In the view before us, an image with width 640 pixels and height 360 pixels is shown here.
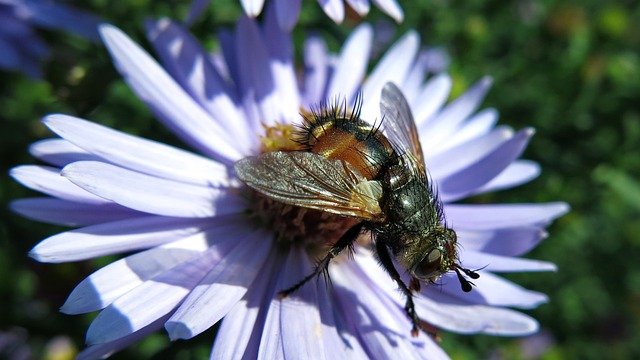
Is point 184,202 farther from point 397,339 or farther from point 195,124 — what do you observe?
point 397,339

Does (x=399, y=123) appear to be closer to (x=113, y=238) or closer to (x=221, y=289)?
(x=221, y=289)

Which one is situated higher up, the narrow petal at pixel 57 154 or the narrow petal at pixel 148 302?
the narrow petal at pixel 57 154

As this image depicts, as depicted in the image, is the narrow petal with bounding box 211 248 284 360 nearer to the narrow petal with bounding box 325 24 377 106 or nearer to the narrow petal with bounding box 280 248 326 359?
the narrow petal with bounding box 280 248 326 359

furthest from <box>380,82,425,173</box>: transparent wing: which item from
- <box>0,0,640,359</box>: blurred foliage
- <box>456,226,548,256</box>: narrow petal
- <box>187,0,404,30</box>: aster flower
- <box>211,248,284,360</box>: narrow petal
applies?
<box>0,0,640,359</box>: blurred foliage

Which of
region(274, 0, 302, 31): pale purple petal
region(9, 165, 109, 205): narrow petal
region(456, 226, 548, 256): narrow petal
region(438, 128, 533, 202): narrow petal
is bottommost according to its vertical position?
region(456, 226, 548, 256): narrow petal

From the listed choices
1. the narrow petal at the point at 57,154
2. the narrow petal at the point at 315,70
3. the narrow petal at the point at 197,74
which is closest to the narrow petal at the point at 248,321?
the narrow petal at the point at 197,74

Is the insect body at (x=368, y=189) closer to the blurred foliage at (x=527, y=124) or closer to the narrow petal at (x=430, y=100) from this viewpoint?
the narrow petal at (x=430, y=100)
